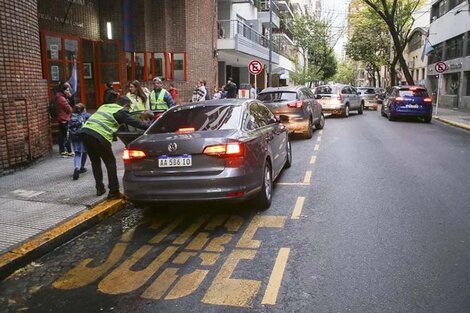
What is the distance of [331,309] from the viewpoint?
11.9 ft

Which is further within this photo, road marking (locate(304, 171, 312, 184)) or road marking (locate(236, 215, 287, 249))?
road marking (locate(304, 171, 312, 184))

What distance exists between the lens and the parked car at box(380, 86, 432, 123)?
1977 centimetres

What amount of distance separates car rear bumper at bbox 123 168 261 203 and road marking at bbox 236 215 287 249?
0.40m

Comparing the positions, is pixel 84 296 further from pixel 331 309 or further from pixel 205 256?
pixel 331 309

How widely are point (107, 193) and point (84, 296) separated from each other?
3.37 m

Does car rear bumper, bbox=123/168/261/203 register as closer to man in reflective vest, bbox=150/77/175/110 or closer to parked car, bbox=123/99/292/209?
parked car, bbox=123/99/292/209

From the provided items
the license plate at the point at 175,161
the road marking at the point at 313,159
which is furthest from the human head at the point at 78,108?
the road marking at the point at 313,159

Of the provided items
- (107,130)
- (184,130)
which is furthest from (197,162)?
(107,130)

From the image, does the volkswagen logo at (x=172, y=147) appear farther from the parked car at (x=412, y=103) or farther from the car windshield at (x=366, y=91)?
the car windshield at (x=366, y=91)

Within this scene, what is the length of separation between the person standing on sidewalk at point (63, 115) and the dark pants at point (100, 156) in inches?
154

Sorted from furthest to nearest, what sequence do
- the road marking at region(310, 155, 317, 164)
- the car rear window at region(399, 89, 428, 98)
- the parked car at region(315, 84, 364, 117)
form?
the parked car at region(315, 84, 364, 117), the car rear window at region(399, 89, 428, 98), the road marking at region(310, 155, 317, 164)

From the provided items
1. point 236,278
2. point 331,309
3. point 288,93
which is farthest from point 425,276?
point 288,93

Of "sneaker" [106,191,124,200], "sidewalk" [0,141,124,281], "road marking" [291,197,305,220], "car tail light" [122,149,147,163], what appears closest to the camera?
"sidewalk" [0,141,124,281]

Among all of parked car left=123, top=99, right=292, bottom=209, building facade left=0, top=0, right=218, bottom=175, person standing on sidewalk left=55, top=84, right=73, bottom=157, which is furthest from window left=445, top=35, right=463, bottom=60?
parked car left=123, top=99, right=292, bottom=209
